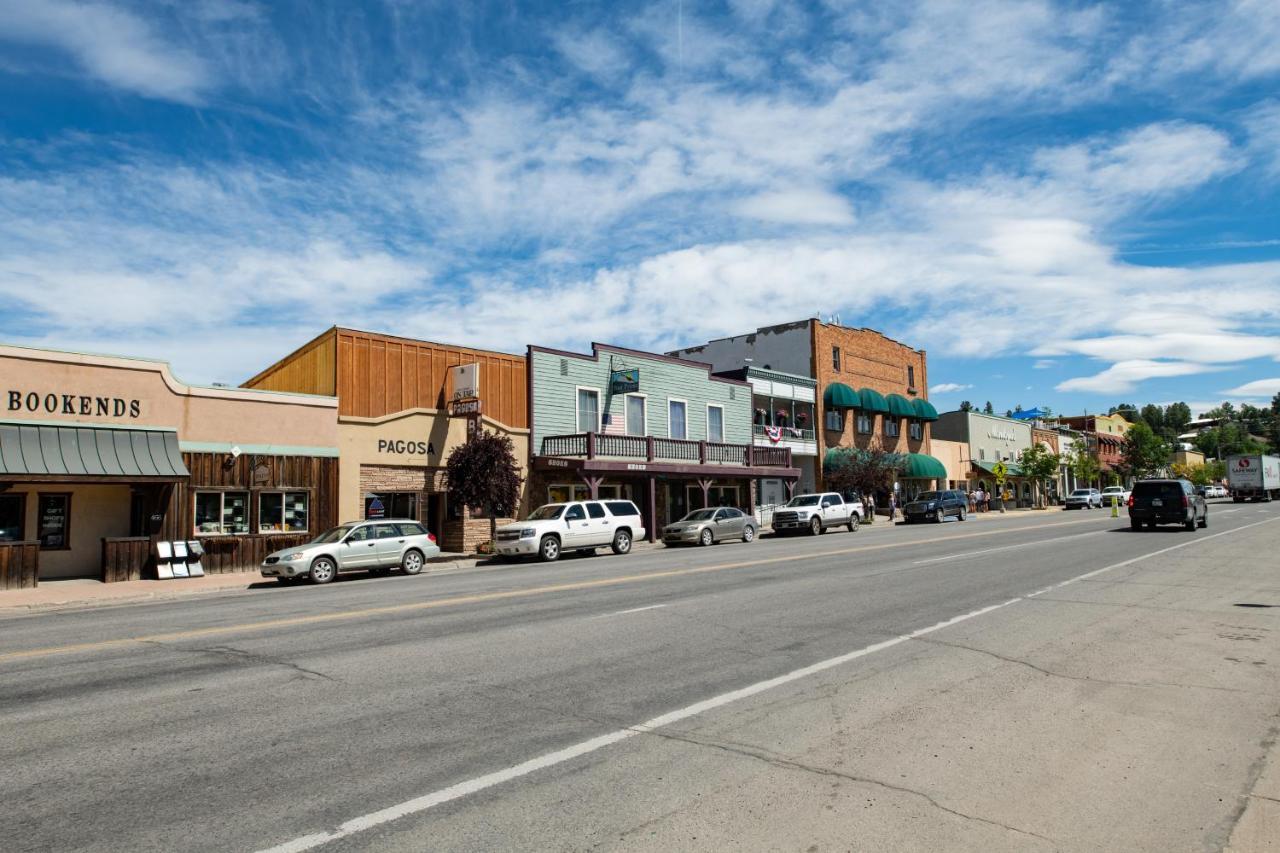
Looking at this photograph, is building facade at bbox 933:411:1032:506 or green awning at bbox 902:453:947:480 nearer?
green awning at bbox 902:453:947:480

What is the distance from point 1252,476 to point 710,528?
57685 millimetres

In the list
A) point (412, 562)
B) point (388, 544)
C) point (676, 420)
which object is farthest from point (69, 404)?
point (676, 420)

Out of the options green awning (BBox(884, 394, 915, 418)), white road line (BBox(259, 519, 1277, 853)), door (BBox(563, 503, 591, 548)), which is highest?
green awning (BBox(884, 394, 915, 418))

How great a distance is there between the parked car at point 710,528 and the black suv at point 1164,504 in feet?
42.4

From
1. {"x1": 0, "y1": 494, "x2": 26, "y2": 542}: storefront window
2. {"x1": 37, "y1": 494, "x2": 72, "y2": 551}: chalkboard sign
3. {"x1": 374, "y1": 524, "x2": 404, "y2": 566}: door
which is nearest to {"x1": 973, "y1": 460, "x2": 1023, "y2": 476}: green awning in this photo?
{"x1": 374, "y1": 524, "x2": 404, "y2": 566}: door

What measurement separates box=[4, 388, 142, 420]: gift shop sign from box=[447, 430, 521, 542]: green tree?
30.7 ft

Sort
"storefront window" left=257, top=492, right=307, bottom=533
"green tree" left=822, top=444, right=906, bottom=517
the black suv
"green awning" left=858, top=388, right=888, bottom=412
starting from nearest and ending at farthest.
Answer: "storefront window" left=257, top=492, right=307, bottom=533
the black suv
"green tree" left=822, top=444, right=906, bottom=517
"green awning" left=858, top=388, right=888, bottom=412

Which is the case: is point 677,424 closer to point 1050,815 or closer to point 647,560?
point 647,560

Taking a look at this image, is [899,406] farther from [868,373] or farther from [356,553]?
[356,553]

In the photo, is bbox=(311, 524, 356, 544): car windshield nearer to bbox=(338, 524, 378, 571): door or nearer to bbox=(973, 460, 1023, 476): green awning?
bbox=(338, 524, 378, 571): door

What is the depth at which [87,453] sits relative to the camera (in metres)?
21.8

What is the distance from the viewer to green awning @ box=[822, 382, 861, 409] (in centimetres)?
4994

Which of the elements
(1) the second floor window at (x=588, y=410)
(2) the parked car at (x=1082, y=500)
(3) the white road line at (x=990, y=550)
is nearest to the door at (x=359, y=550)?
(3) the white road line at (x=990, y=550)

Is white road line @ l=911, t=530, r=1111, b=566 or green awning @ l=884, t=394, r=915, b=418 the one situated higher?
green awning @ l=884, t=394, r=915, b=418
